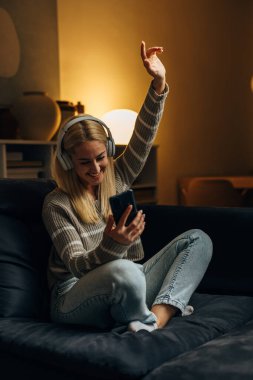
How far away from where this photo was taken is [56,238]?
1746 millimetres

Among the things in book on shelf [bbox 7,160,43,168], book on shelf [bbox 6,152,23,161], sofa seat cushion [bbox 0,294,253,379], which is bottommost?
sofa seat cushion [bbox 0,294,253,379]

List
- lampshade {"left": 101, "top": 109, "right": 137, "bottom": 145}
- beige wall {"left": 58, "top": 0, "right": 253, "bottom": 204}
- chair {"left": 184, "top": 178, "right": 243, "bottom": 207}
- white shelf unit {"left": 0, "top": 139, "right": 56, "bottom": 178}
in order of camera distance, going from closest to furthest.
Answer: white shelf unit {"left": 0, "top": 139, "right": 56, "bottom": 178}
lampshade {"left": 101, "top": 109, "right": 137, "bottom": 145}
chair {"left": 184, "top": 178, "right": 243, "bottom": 207}
beige wall {"left": 58, "top": 0, "right": 253, "bottom": 204}

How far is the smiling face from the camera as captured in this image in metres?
1.82

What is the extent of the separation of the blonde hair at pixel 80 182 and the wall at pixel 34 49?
1875mm

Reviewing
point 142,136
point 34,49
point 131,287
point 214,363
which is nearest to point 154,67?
point 142,136

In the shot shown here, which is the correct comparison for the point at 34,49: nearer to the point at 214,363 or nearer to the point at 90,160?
the point at 90,160

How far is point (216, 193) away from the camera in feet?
13.3

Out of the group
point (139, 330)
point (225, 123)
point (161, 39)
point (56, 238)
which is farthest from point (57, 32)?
point (139, 330)

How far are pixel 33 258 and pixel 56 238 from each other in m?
0.26

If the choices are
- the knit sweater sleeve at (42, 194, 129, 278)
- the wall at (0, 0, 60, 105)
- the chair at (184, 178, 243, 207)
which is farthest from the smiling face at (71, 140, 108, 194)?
the chair at (184, 178, 243, 207)

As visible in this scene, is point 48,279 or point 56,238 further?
point 48,279

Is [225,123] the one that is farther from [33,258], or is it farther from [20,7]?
[33,258]

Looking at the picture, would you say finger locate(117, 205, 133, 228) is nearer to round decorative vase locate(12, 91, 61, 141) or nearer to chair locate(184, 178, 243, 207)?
round decorative vase locate(12, 91, 61, 141)

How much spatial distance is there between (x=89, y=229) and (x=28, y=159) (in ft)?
6.03
